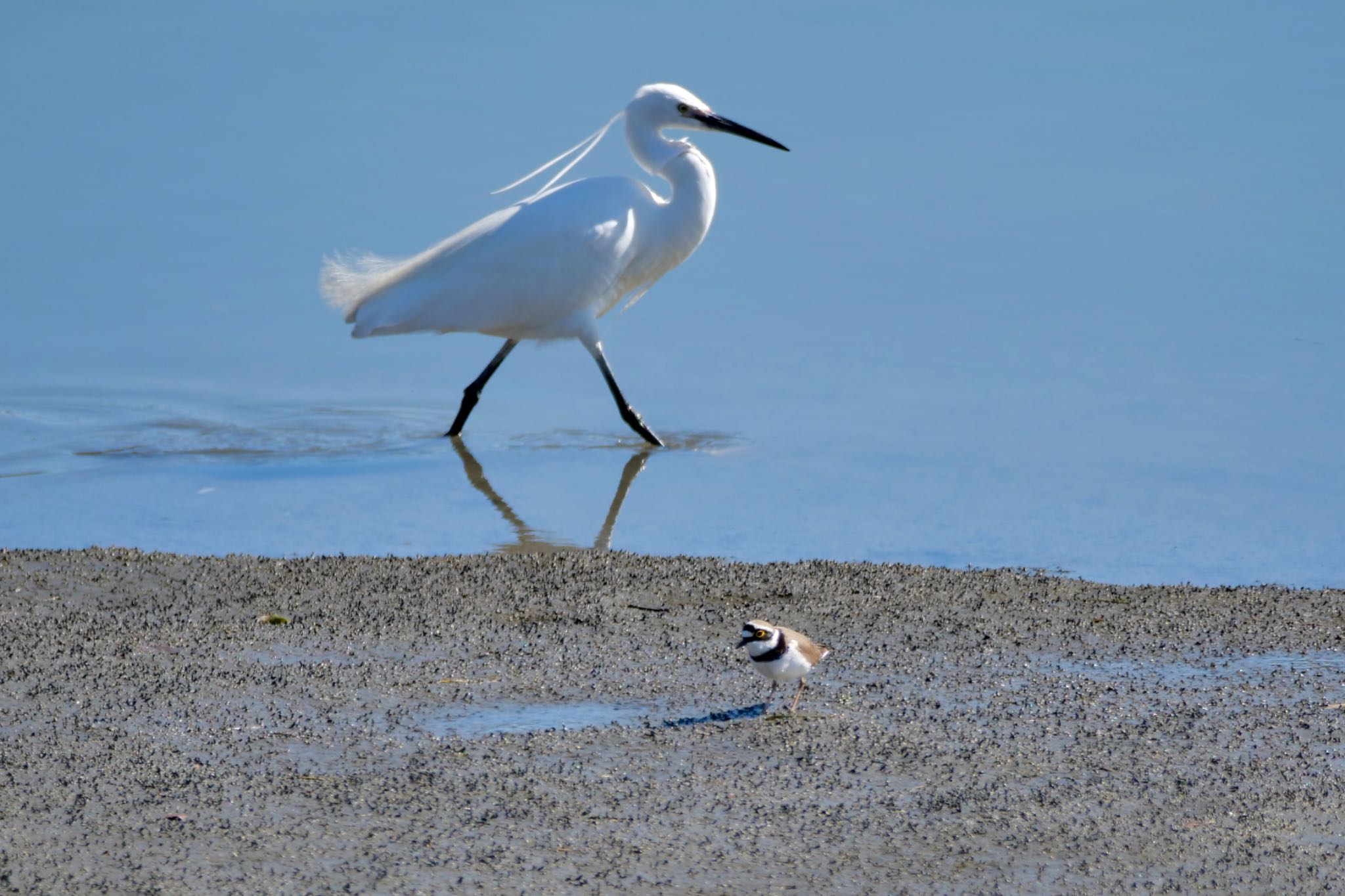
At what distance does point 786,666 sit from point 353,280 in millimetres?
5188

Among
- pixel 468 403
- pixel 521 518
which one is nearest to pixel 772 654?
pixel 521 518

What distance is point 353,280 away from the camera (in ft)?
28.7

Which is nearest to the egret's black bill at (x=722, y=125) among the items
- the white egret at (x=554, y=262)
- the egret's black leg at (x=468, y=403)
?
the white egret at (x=554, y=262)

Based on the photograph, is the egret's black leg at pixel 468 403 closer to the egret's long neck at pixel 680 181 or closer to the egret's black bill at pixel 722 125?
the egret's long neck at pixel 680 181

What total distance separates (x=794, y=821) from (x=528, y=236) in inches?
212

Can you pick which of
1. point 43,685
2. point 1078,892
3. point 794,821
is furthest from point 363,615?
point 1078,892

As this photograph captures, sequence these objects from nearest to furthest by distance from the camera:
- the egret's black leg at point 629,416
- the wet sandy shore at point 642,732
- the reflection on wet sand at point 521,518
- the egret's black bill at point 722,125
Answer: the wet sandy shore at point 642,732, the reflection on wet sand at point 521,518, the egret's black leg at point 629,416, the egret's black bill at point 722,125

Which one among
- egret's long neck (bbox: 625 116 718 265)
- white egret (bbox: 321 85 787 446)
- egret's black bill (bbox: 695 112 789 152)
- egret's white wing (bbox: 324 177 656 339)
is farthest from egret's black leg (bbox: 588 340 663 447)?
egret's black bill (bbox: 695 112 789 152)

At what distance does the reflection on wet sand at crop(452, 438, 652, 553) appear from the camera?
6.53 meters

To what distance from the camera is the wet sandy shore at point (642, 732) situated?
3.39 meters

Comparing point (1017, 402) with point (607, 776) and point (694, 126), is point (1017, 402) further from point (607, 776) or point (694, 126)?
point (607, 776)

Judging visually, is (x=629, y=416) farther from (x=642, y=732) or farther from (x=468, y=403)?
(x=642, y=732)

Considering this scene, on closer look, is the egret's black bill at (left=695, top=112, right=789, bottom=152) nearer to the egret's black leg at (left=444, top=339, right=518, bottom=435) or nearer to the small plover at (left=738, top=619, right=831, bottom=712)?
the egret's black leg at (left=444, top=339, right=518, bottom=435)

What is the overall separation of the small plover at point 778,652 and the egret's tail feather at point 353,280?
16.2 feet
